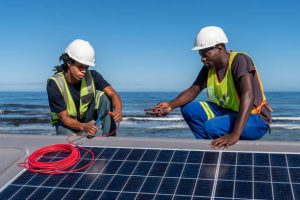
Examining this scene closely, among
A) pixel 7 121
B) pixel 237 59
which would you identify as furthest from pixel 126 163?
pixel 7 121

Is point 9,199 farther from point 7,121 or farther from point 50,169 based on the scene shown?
point 7,121

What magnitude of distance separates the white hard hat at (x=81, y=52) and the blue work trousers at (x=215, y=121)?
1563 millimetres

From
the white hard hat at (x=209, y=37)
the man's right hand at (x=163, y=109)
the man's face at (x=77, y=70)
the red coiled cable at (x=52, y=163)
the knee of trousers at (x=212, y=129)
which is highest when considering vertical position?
the white hard hat at (x=209, y=37)

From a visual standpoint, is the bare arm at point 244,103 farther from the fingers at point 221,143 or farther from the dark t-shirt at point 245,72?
the fingers at point 221,143

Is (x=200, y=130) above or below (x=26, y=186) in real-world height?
below

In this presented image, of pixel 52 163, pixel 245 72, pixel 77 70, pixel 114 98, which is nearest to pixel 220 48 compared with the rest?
pixel 245 72

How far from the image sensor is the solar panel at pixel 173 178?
270cm

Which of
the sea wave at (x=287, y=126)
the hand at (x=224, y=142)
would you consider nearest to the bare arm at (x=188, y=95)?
the hand at (x=224, y=142)

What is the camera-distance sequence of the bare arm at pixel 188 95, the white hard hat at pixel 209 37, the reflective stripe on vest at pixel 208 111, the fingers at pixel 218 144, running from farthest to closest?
the bare arm at pixel 188 95, the reflective stripe on vest at pixel 208 111, the white hard hat at pixel 209 37, the fingers at pixel 218 144

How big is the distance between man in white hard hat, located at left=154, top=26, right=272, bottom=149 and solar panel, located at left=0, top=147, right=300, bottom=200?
1.17m

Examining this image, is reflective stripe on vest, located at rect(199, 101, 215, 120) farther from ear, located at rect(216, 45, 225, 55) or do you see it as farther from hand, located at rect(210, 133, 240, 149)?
hand, located at rect(210, 133, 240, 149)

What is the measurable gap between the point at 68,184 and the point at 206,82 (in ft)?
10.7

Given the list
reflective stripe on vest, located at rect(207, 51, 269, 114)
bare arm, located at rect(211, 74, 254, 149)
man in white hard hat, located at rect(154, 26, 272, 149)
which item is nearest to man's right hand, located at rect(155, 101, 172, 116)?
man in white hard hat, located at rect(154, 26, 272, 149)

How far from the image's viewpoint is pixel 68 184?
293 cm
